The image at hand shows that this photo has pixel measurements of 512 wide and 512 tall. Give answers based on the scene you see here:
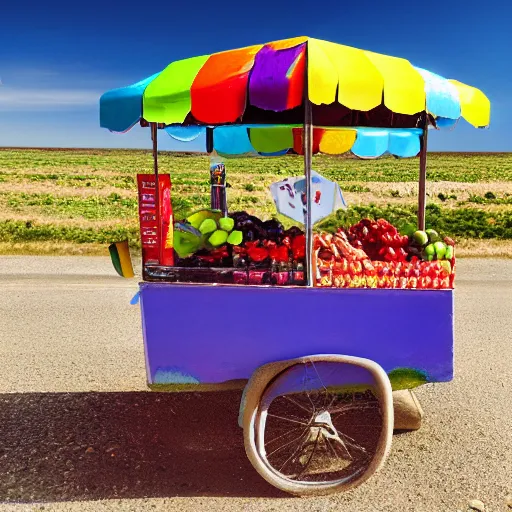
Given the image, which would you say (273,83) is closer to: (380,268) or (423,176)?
(380,268)

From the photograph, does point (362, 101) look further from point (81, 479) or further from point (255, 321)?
point (81, 479)

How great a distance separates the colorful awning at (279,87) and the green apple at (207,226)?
0.94m

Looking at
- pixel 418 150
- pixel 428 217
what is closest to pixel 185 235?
pixel 418 150

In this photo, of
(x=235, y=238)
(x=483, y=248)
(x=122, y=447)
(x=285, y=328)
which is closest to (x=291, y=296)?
(x=285, y=328)

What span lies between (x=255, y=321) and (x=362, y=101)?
1.46 m

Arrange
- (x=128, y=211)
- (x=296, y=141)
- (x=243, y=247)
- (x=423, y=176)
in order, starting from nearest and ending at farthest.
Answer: (x=243, y=247) → (x=423, y=176) → (x=296, y=141) → (x=128, y=211)

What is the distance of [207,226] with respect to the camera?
15.4ft

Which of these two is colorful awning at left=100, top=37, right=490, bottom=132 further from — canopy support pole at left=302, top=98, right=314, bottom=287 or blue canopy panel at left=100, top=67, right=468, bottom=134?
canopy support pole at left=302, top=98, right=314, bottom=287

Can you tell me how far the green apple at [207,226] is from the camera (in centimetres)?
467

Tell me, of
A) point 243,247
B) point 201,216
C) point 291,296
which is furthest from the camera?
point 201,216

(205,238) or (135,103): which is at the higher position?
(135,103)

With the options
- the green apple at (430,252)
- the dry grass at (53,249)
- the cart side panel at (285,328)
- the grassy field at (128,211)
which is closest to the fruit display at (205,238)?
the cart side panel at (285,328)

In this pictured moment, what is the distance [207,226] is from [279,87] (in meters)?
1.29

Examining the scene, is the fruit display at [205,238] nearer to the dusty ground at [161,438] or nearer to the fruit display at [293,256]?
the fruit display at [293,256]
